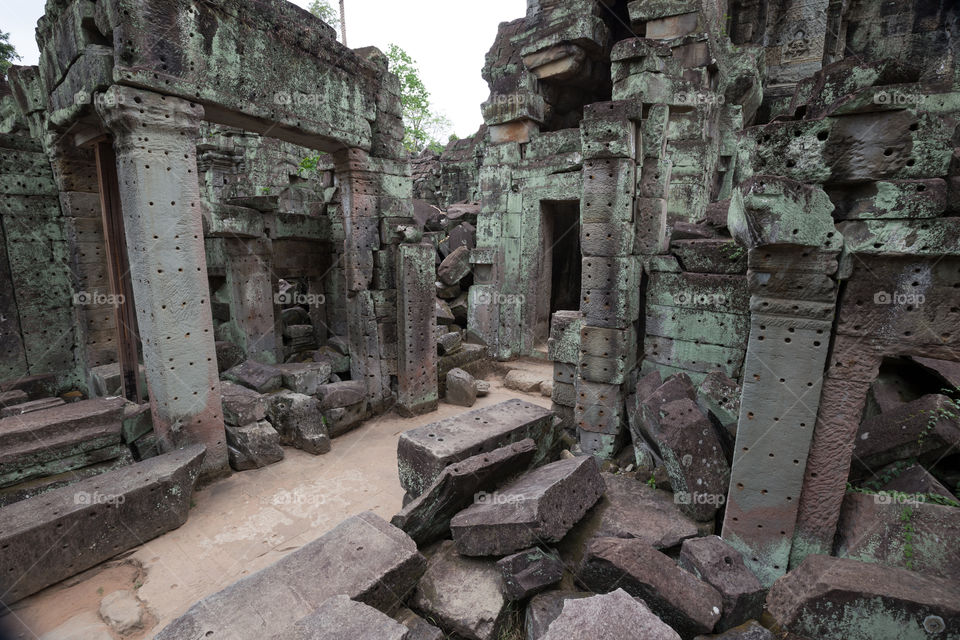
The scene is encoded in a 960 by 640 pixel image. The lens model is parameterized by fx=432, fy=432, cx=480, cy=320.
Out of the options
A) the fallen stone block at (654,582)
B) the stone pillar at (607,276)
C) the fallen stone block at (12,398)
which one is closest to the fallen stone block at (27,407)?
the fallen stone block at (12,398)

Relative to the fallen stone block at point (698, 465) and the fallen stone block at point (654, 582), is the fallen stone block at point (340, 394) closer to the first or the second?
the fallen stone block at point (654, 582)

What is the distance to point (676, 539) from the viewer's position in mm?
3203

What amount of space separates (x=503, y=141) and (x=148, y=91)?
7010 millimetres

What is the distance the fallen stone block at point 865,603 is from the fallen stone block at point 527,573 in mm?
1310

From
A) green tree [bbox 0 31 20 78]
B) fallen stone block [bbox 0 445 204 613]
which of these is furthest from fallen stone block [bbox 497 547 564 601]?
green tree [bbox 0 31 20 78]

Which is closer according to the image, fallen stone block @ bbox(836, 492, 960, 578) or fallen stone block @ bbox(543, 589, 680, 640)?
fallen stone block @ bbox(543, 589, 680, 640)

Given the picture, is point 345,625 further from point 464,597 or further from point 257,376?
point 257,376

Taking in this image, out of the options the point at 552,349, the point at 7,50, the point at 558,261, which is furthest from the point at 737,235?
the point at 7,50

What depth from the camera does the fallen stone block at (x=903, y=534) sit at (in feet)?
8.39

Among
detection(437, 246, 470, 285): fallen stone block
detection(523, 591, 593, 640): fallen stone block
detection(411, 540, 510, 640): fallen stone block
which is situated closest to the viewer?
detection(523, 591, 593, 640): fallen stone block

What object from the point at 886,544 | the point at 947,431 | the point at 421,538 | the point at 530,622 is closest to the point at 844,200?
the point at 947,431

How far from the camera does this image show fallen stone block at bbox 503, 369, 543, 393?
8461mm

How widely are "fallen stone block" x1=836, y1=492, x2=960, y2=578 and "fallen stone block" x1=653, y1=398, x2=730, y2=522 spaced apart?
76 centimetres

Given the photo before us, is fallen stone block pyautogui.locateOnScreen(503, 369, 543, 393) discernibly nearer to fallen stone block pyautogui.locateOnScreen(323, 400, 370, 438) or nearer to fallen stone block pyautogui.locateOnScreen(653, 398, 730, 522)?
fallen stone block pyautogui.locateOnScreen(323, 400, 370, 438)
